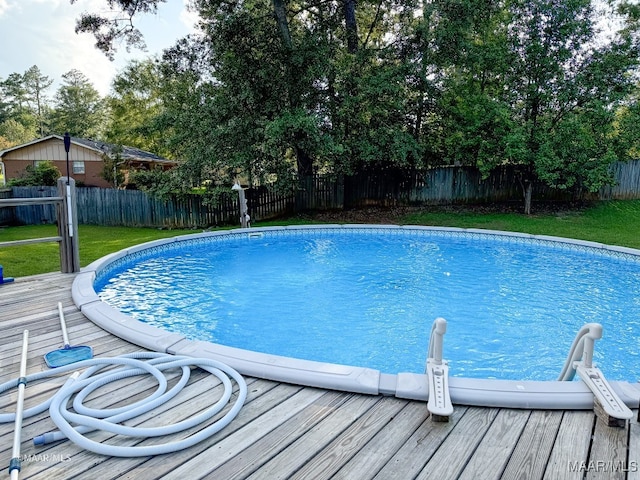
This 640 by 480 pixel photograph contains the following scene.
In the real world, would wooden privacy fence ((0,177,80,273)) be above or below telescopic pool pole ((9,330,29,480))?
above

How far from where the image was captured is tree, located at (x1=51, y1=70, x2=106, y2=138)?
109 ft

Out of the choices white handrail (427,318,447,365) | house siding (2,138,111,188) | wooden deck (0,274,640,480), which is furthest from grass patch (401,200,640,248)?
house siding (2,138,111,188)

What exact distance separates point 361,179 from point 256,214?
3.79 meters

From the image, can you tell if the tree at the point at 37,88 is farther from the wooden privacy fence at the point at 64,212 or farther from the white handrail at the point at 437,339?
the white handrail at the point at 437,339

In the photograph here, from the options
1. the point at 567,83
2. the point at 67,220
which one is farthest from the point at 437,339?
the point at 567,83

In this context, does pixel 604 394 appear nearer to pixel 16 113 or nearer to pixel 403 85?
pixel 403 85

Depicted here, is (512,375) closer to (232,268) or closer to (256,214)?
(232,268)

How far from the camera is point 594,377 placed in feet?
7.25

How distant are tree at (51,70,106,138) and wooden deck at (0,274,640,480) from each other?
36.5 m

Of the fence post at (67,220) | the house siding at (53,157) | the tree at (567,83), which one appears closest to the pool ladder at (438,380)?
the fence post at (67,220)

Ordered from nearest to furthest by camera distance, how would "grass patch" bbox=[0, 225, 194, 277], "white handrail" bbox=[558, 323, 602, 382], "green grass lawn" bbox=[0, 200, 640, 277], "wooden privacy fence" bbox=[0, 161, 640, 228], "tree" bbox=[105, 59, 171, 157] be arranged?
"white handrail" bbox=[558, 323, 602, 382] → "grass patch" bbox=[0, 225, 194, 277] → "green grass lawn" bbox=[0, 200, 640, 277] → "wooden privacy fence" bbox=[0, 161, 640, 228] → "tree" bbox=[105, 59, 171, 157]
